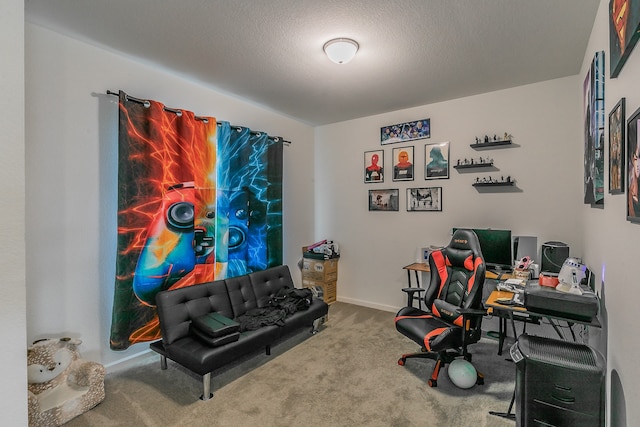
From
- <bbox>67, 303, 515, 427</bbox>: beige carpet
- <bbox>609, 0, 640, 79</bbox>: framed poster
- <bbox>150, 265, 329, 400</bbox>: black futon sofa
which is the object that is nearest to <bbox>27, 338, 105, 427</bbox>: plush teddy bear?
<bbox>67, 303, 515, 427</bbox>: beige carpet

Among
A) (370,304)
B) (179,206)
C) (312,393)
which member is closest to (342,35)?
(179,206)

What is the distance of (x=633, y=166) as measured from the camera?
1.22m

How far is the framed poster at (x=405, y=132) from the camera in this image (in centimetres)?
406

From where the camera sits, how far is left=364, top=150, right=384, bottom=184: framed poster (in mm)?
4457

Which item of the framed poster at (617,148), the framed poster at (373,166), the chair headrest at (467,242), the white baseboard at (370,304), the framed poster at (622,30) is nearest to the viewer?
the framed poster at (622,30)

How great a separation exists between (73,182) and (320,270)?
10.3 ft

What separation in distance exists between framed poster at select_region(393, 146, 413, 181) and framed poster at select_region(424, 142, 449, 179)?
0.68ft

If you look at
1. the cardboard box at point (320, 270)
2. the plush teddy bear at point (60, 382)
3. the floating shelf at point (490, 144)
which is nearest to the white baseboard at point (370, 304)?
the cardboard box at point (320, 270)

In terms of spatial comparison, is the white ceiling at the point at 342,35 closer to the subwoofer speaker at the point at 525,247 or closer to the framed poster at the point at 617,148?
the framed poster at the point at 617,148

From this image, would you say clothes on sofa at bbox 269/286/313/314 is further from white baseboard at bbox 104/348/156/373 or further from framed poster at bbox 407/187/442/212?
framed poster at bbox 407/187/442/212

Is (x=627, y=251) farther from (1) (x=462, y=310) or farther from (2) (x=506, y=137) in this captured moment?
(2) (x=506, y=137)

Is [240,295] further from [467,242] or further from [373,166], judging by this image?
[373,166]

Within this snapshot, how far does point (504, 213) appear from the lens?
11.6ft

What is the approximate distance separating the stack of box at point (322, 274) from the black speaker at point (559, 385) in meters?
3.10
